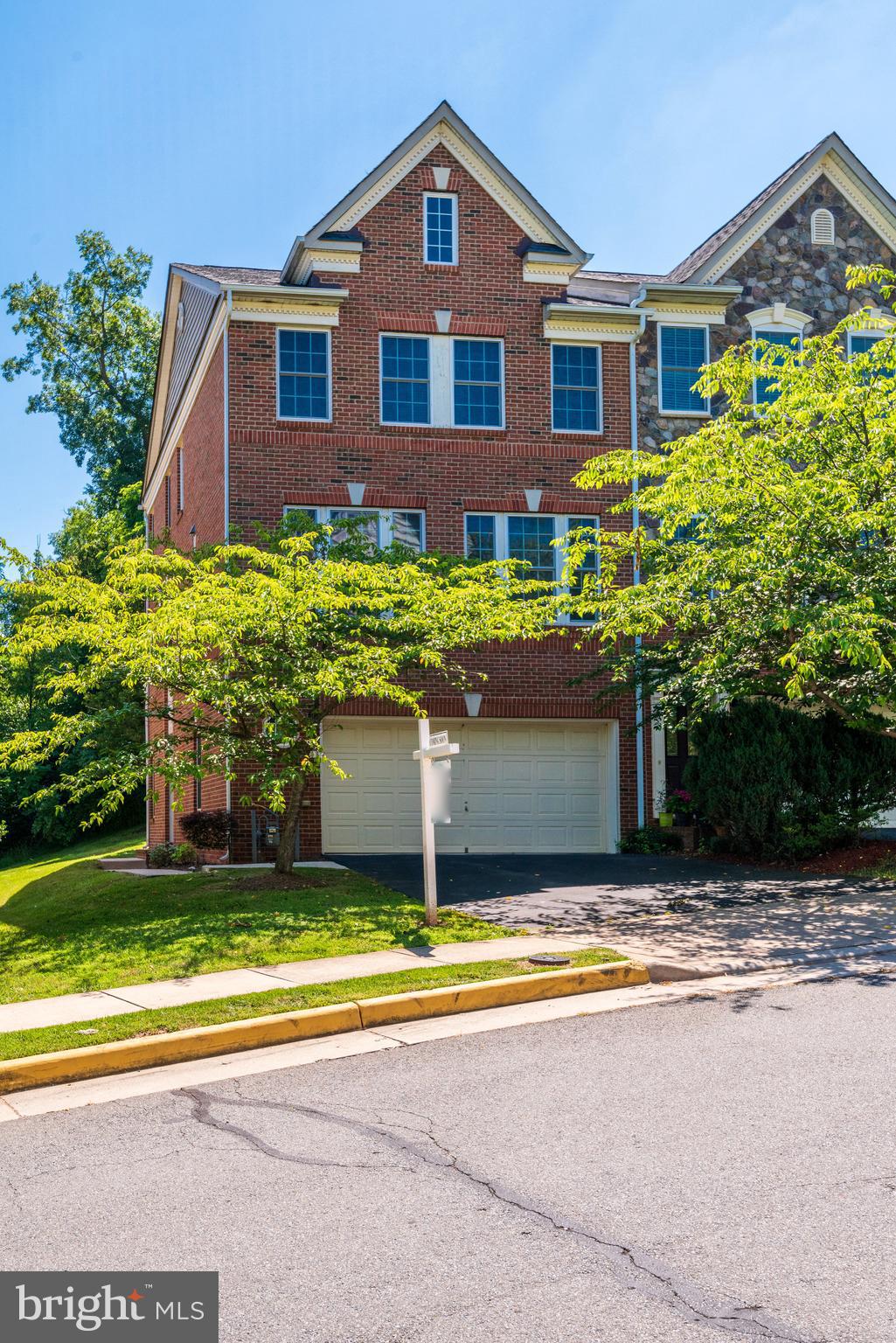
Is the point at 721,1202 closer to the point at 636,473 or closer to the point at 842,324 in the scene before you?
the point at 636,473

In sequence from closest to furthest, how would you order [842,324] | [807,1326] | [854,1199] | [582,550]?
[807,1326], [854,1199], [842,324], [582,550]

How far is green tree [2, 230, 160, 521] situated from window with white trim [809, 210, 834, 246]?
26539mm

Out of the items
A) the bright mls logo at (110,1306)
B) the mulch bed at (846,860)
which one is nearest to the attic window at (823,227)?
the mulch bed at (846,860)

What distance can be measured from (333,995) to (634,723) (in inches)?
558

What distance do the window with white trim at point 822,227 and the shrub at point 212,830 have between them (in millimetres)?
15648

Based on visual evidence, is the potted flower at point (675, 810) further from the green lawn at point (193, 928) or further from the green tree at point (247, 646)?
the green lawn at point (193, 928)

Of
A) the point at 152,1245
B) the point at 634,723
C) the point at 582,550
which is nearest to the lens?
the point at 152,1245

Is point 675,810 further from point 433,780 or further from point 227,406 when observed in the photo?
point 433,780

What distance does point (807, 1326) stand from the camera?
14.3ft

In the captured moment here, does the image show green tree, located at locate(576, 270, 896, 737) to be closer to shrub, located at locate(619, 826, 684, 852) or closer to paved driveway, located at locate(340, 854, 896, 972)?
paved driveway, located at locate(340, 854, 896, 972)

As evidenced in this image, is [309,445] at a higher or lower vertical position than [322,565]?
higher

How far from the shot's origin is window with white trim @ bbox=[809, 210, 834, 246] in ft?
82.8

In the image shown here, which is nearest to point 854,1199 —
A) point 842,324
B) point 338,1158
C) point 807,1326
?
point 807,1326

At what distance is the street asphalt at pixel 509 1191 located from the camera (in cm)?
452
